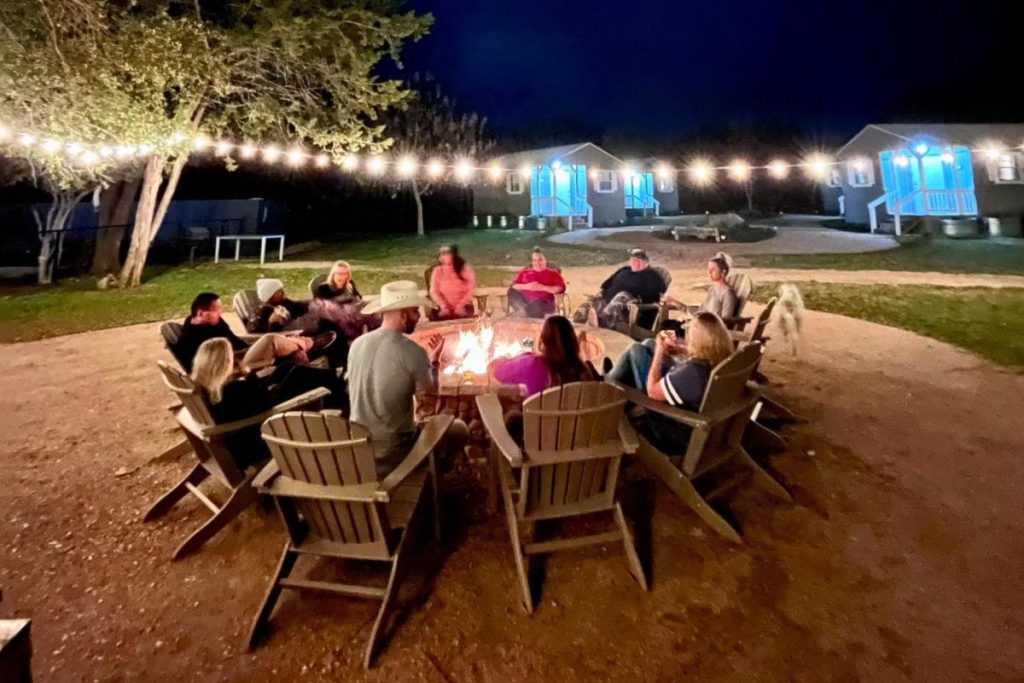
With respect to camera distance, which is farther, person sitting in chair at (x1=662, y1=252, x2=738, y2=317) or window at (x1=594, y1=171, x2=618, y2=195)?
window at (x1=594, y1=171, x2=618, y2=195)

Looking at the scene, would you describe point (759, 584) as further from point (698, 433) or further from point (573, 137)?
point (573, 137)

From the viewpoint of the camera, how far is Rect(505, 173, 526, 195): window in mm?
30880

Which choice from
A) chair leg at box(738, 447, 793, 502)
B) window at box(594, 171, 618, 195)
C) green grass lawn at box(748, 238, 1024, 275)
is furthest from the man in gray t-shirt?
window at box(594, 171, 618, 195)

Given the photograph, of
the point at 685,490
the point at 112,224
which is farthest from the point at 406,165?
the point at 685,490

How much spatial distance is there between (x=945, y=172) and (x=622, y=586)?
27.5 meters

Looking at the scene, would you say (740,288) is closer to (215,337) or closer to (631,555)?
(631,555)

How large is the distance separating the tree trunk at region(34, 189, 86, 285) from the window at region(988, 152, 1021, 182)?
1228 inches

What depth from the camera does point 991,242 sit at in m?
19.7

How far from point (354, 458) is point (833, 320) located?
854 cm

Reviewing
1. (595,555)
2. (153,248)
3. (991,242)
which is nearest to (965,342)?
(595,555)

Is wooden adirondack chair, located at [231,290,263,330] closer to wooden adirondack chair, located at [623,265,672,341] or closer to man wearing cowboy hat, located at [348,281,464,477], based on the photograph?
man wearing cowboy hat, located at [348,281,464,477]

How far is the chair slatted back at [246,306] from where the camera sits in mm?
6238

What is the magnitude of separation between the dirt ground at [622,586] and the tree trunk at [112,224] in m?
14.2

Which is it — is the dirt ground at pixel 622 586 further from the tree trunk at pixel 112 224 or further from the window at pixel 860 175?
the window at pixel 860 175
